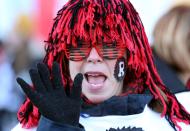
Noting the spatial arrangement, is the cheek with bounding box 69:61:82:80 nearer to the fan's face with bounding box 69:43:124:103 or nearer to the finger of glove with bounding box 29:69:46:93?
the fan's face with bounding box 69:43:124:103

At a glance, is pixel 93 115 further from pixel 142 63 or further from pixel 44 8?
pixel 44 8

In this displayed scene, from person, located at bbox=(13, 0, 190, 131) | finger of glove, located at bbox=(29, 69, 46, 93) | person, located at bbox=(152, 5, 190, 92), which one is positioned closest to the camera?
finger of glove, located at bbox=(29, 69, 46, 93)

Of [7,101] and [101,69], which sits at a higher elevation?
[101,69]

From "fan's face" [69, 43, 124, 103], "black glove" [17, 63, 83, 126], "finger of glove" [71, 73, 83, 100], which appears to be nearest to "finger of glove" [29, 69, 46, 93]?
"black glove" [17, 63, 83, 126]

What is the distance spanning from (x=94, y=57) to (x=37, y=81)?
264mm

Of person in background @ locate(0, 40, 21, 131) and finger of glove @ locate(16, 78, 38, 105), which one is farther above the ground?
finger of glove @ locate(16, 78, 38, 105)

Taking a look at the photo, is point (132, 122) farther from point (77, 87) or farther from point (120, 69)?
point (77, 87)

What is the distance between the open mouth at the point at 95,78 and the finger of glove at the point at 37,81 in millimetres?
220

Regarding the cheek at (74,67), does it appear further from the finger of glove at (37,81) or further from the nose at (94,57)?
the finger of glove at (37,81)

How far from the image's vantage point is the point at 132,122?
2.17m

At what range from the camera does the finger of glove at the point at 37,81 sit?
6.41 ft

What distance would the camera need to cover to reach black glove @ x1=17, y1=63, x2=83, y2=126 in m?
1.97

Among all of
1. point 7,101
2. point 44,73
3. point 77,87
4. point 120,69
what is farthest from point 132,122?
point 7,101

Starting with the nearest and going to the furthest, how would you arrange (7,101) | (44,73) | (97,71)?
1. (44,73)
2. (97,71)
3. (7,101)
